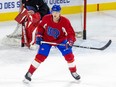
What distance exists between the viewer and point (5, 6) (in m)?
6.24

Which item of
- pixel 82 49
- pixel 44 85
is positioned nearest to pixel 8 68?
pixel 44 85

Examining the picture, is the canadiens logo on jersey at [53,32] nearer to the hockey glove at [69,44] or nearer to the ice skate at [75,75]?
the hockey glove at [69,44]

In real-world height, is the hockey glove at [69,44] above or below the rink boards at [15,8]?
above

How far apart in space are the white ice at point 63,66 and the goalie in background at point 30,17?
0.16 meters

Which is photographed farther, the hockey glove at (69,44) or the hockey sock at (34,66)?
the hockey sock at (34,66)

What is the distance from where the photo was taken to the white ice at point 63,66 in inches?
150

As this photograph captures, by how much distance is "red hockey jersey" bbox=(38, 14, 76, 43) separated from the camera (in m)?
3.56

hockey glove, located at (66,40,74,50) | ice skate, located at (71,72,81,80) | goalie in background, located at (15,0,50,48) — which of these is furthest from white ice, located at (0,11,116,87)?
hockey glove, located at (66,40,74,50)

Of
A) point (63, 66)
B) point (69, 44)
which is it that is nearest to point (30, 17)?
point (63, 66)

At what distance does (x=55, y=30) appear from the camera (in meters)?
3.60

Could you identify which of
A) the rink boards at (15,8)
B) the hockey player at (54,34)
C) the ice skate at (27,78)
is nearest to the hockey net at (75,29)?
the rink boards at (15,8)

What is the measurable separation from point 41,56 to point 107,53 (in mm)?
1494

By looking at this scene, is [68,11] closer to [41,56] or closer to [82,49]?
[82,49]

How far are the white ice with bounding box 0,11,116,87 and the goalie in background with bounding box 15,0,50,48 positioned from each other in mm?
158
